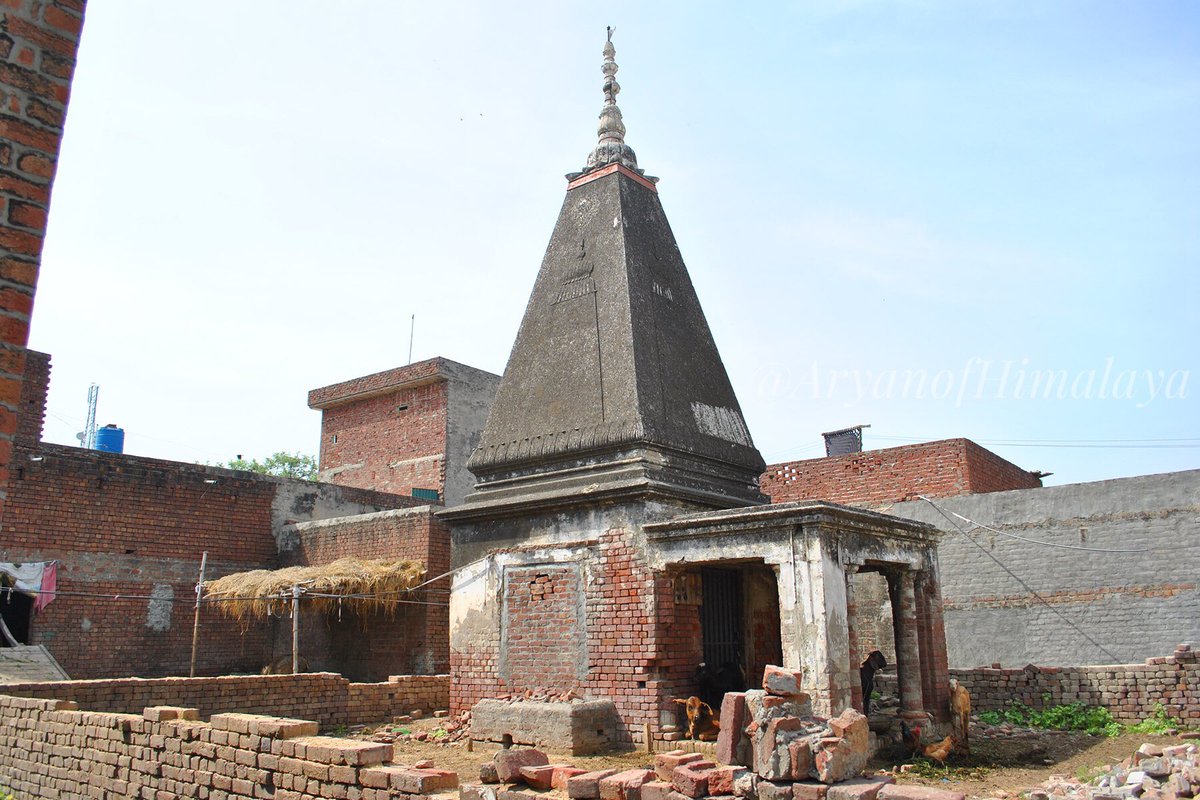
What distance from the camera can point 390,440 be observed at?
2266cm

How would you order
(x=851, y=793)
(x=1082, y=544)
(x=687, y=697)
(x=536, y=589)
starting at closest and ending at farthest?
(x=851, y=793), (x=687, y=697), (x=536, y=589), (x=1082, y=544)

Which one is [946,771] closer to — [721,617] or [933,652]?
[933,652]

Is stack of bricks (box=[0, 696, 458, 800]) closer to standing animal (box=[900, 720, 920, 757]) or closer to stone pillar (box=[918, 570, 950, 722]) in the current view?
standing animal (box=[900, 720, 920, 757])

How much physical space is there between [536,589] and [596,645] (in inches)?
43.4

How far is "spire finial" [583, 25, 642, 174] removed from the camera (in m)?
12.8

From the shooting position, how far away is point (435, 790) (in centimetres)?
531

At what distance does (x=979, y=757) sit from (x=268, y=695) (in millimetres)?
8338

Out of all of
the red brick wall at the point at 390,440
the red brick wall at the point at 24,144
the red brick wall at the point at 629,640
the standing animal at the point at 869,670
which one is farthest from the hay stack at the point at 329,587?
the red brick wall at the point at 24,144

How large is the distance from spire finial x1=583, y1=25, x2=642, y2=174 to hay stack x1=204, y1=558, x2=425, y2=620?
7.05 metres

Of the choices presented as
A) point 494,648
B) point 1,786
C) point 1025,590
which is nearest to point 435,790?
point 494,648

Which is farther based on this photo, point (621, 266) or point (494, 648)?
point (621, 266)

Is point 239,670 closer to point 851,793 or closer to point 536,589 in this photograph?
point 536,589

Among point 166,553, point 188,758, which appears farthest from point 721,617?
point 166,553

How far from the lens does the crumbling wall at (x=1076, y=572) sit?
1262 cm
